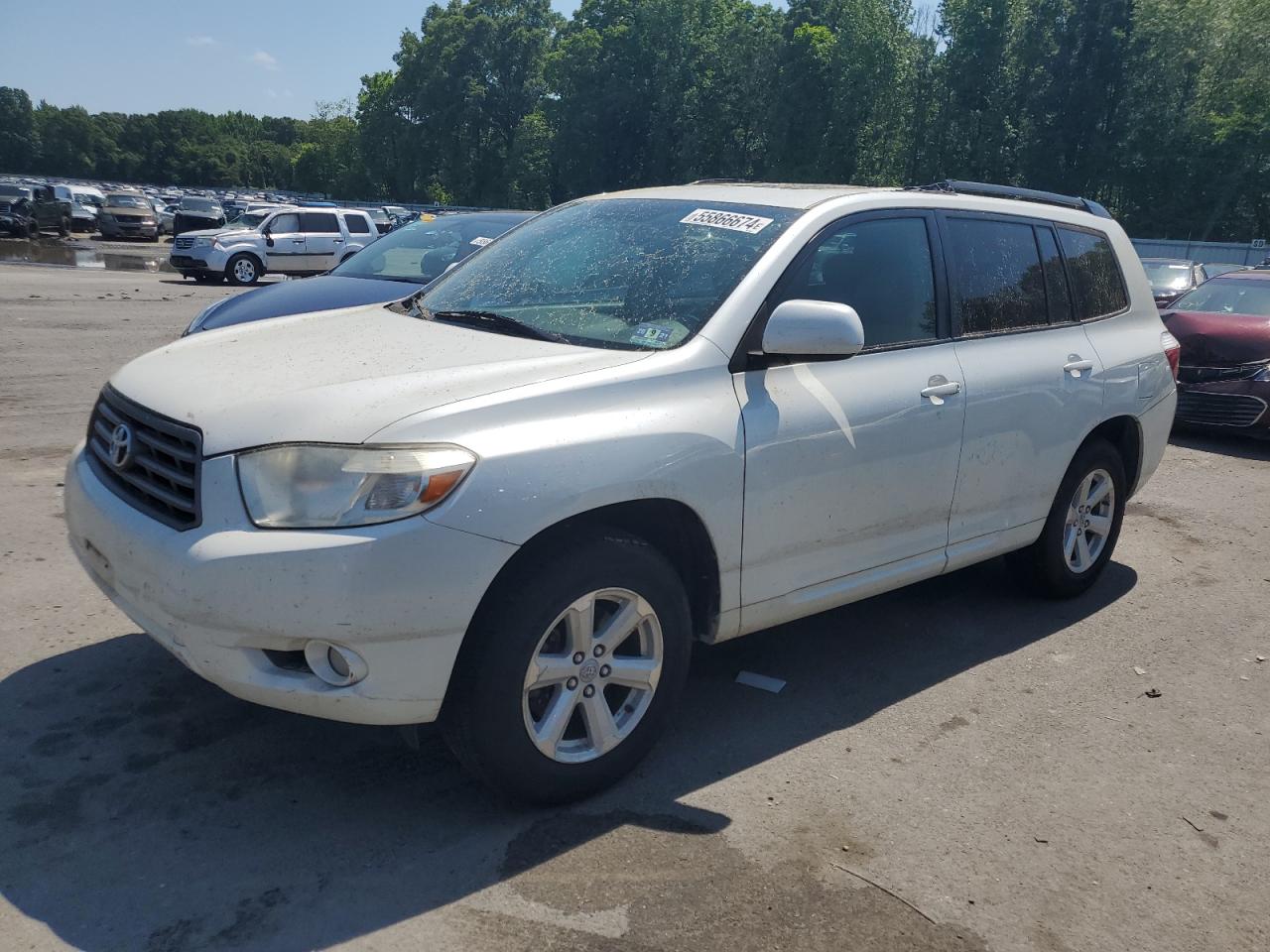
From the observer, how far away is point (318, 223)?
86.7 ft

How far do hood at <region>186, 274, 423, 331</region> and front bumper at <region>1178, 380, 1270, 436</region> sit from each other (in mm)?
7153

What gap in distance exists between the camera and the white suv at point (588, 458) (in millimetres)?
2885

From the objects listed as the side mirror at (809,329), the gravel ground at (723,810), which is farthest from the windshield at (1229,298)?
the side mirror at (809,329)

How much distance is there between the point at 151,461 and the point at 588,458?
4.23 ft

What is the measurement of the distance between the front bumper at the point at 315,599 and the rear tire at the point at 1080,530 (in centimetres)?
317

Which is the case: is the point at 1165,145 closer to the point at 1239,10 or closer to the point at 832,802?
the point at 1239,10

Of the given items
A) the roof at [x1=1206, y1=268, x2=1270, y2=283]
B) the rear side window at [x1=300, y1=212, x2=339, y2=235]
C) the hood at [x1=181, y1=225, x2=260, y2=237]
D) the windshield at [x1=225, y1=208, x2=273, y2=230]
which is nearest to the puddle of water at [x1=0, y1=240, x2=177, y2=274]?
the windshield at [x1=225, y1=208, x2=273, y2=230]

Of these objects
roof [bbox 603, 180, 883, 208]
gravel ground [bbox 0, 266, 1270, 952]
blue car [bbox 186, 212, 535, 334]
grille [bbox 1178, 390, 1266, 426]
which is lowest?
gravel ground [bbox 0, 266, 1270, 952]

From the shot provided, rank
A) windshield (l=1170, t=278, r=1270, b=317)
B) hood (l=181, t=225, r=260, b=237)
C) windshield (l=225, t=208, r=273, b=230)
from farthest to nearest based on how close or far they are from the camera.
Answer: windshield (l=225, t=208, r=273, b=230)
hood (l=181, t=225, r=260, b=237)
windshield (l=1170, t=278, r=1270, b=317)

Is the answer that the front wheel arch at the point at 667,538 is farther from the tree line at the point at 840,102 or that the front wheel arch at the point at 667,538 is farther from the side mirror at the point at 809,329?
the tree line at the point at 840,102

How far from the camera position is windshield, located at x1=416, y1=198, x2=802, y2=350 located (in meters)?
3.72

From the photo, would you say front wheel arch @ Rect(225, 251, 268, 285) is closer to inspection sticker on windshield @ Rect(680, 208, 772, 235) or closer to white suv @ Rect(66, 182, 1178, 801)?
white suv @ Rect(66, 182, 1178, 801)

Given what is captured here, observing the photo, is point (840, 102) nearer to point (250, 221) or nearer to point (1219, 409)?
point (250, 221)

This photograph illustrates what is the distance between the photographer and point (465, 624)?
9.66 feet
